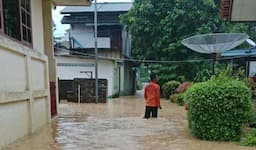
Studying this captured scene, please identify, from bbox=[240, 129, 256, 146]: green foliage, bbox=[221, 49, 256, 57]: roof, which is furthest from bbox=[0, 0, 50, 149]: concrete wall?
bbox=[221, 49, 256, 57]: roof

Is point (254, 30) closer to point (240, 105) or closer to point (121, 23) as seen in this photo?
point (121, 23)

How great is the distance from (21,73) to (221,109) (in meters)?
4.67

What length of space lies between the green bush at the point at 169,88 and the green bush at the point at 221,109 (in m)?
16.0

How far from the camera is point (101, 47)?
2589 cm

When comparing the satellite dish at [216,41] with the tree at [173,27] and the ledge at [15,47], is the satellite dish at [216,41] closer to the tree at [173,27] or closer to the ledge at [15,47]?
the ledge at [15,47]

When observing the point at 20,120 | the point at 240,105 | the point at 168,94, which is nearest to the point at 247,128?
the point at 240,105

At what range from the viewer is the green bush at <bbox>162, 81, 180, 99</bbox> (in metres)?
24.1

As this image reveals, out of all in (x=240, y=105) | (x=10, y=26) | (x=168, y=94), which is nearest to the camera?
(x=240, y=105)

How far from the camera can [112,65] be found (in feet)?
86.0

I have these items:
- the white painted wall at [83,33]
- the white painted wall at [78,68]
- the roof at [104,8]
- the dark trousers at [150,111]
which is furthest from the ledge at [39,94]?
the roof at [104,8]

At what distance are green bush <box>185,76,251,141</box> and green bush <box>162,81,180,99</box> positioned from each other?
632 inches

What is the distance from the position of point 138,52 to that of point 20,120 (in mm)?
21156

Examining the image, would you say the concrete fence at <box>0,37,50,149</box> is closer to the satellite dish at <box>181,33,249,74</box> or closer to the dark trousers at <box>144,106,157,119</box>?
the dark trousers at <box>144,106,157,119</box>

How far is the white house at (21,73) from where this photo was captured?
271 inches
